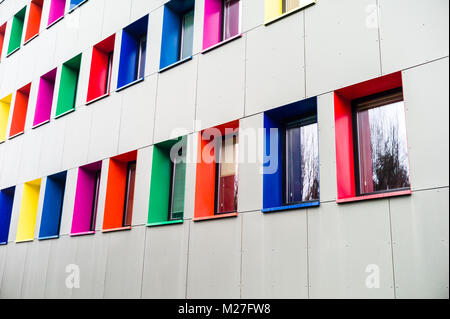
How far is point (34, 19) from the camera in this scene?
18781 millimetres

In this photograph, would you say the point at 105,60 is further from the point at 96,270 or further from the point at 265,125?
the point at 265,125

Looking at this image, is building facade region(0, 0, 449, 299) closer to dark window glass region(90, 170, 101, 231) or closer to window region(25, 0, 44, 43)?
dark window glass region(90, 170, 101, 231)

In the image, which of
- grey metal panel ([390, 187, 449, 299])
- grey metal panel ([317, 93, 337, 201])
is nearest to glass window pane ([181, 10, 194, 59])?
grey metal panel ([317, 93, 337, 201])

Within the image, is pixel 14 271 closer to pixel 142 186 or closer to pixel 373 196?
pixel 142 186

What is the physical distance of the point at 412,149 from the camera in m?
7.10

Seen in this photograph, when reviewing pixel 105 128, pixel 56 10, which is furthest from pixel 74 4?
pixel 105 128

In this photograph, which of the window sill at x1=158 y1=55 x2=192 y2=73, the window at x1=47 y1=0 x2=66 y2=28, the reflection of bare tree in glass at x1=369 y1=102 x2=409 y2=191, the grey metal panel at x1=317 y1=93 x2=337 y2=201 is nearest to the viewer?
the reflection of bare tree in glass at x1=369 y1=102 x2=409 y2=191

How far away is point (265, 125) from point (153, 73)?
400 centimetres

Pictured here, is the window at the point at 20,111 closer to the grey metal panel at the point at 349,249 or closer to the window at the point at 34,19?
the window at the point at 34,19

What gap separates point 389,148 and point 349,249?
1784 millimetres

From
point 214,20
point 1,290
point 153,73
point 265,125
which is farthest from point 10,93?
point 265,125

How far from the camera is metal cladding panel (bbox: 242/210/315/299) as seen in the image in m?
8.01

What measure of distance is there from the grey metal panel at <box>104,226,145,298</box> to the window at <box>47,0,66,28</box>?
9165mm

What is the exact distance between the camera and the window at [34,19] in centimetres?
1854
